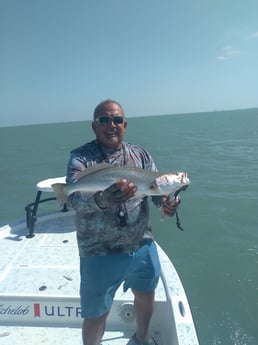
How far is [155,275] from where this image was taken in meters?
3.27

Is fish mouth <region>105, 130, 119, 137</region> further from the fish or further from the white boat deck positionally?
the white boat deck

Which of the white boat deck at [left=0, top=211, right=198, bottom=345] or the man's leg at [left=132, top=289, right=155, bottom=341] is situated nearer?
the man's leg at [left=132, top=289, right=155, bottom=341]

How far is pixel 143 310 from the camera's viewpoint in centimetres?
343

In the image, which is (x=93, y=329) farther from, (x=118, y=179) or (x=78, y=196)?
(x=118, y=179)

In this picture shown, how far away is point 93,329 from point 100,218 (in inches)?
45.5

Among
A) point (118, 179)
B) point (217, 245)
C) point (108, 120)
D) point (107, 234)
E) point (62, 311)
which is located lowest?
point (217, 245)

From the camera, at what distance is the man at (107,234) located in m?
2.94

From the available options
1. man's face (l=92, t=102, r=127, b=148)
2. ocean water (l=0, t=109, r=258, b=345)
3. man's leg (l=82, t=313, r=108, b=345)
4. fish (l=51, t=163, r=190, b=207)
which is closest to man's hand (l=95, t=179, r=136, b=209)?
fish (l=51, t=163, r=190, b=207)

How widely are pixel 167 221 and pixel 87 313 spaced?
345 inches

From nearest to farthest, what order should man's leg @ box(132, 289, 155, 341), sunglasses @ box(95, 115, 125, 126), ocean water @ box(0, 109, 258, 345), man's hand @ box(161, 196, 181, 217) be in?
sunglasses @ box(95, 115, 125, 126) → man's hand @ box(161, 196, 181, 217) → man's leg @ box(132, 289, 155, 341) → ocean water @ box(0, 109, 258, 345)

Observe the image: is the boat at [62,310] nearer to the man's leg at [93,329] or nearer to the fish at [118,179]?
the man's leg at [93,329]

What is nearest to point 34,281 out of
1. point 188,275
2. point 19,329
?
point 19,329

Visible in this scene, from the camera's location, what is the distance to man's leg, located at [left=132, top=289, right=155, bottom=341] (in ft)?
11.0

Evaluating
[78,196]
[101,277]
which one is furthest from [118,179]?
[101,277]
